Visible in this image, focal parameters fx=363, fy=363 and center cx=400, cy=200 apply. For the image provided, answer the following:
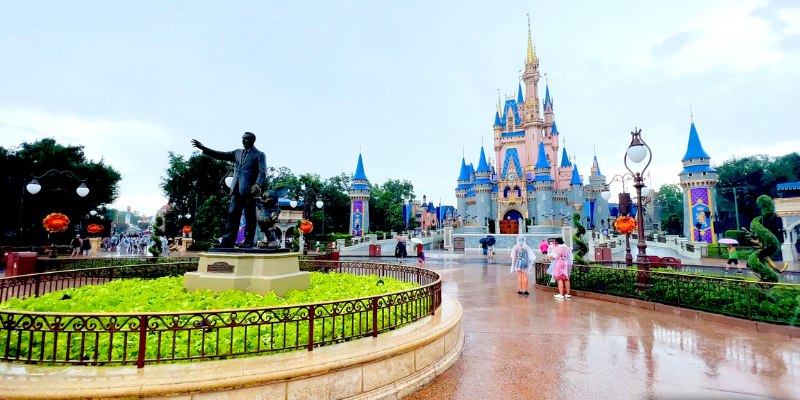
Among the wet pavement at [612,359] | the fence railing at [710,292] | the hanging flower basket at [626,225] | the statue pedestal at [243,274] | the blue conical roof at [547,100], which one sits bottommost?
the wet pavement at [612,359]

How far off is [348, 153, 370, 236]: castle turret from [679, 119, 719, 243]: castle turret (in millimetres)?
37362

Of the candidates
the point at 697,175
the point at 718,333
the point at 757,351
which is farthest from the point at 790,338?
the point at 697,175

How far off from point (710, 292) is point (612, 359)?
459 cm

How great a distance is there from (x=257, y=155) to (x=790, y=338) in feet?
35.9

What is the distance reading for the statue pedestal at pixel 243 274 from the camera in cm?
695

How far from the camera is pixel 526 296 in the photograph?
1066 centimetres

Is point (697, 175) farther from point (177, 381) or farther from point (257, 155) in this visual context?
point (177, 381)

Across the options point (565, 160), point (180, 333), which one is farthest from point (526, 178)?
point (180, 333)

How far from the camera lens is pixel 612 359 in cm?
534

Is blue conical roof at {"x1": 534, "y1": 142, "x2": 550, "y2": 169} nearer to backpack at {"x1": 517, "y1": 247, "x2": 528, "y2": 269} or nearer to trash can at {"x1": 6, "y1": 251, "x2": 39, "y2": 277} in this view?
backpack at {"x1": 517, "y1": 247, "x2": 528, "y2": 269}

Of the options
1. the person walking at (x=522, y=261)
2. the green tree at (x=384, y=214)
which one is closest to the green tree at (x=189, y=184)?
the green tree at (x=384, y=214)

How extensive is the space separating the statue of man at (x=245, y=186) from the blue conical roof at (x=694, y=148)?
47457 millimetres

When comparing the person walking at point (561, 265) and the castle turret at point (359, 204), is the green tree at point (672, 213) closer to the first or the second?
the castle turret at point (359, 204)

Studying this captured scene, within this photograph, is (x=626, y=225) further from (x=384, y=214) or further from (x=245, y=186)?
(x=384, y=214)
